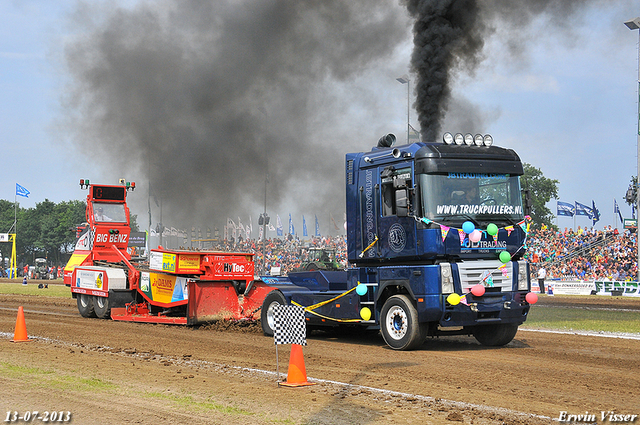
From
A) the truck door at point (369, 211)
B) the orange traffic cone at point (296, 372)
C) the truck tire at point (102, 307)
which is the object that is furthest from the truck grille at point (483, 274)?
the truck tire at point (102, 307)

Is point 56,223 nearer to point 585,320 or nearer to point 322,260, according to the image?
point 322,260

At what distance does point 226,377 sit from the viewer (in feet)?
25.9

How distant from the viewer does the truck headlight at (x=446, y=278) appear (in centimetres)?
981

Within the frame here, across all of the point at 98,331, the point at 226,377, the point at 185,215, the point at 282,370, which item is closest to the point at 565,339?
the point at 282,370

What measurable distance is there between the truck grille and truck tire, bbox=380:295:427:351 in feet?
2.94

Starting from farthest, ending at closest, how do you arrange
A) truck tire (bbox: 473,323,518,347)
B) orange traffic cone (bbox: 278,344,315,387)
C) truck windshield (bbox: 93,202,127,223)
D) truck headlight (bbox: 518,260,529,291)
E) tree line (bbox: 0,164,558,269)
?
1. tree line (bbox: 0,164,558,269)
2. truck windshield (bbox: 93,202,127,223)
3. truck tire (bbox: 473,323,518,347)
4. truck headlight (bbox: 518,260,529,291)
5. orange traffic cone (bbox: 278,344,315,387)

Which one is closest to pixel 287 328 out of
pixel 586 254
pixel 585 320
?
pixel 585 320

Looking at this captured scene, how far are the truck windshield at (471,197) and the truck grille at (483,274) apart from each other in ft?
2.26

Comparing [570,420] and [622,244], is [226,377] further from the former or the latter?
[622,244]

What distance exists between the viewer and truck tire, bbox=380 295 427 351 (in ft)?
32.9

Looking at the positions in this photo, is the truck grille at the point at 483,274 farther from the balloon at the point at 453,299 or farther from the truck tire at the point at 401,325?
the truck tire at the point at 401,325

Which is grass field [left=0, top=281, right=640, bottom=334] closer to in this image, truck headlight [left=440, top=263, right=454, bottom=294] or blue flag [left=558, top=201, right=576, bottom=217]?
truck headlight [left=440, top=263, right=454, bottom=294]

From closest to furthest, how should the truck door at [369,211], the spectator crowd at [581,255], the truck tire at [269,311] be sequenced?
1. the truck door at [369,211]
2. the truck tire at [269,311]
3. the spectator crowd at [581,255]

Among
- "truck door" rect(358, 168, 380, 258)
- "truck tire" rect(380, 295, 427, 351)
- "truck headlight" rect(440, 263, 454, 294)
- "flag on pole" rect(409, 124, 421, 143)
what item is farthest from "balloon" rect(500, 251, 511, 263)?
"flag on pole" rect(409, 124, 421, 143)
